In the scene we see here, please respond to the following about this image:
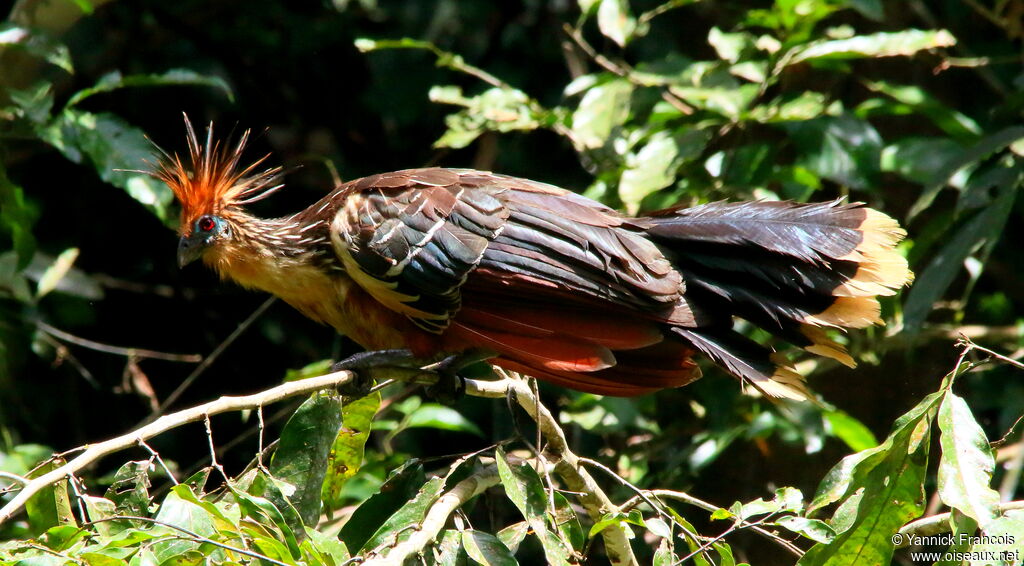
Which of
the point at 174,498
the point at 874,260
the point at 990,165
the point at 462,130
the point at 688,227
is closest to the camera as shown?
the point at 174,498

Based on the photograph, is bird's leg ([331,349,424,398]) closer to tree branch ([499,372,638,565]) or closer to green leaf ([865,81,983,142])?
tree branch ([499,372,638,565])

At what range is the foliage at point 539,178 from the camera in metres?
2.02

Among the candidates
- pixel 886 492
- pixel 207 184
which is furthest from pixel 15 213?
pixel 886 492

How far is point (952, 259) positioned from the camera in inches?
124

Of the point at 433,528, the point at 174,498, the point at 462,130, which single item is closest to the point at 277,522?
the point at 174,498

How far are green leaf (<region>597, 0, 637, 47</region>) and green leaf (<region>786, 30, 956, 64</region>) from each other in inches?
25.0

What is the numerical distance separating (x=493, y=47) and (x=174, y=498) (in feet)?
11.4

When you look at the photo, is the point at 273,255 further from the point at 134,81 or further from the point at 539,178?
the point at 539,178

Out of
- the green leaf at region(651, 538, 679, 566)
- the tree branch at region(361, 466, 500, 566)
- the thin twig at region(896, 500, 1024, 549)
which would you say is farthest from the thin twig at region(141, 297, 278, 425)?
the thin twig at region(896, 500, 1024, 549)

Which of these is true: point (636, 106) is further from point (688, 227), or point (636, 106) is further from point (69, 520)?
point (69, 520)

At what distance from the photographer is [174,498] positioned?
5.97 ft

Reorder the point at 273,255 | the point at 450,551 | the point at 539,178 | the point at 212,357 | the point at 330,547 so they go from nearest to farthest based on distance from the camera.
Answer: the point at 330,547
the point at 450,551
the point at 273,255
the point at 212,357
the point at 539,178

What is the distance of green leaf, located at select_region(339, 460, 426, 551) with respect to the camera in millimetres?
2381

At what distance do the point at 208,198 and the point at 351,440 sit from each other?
114 cm
